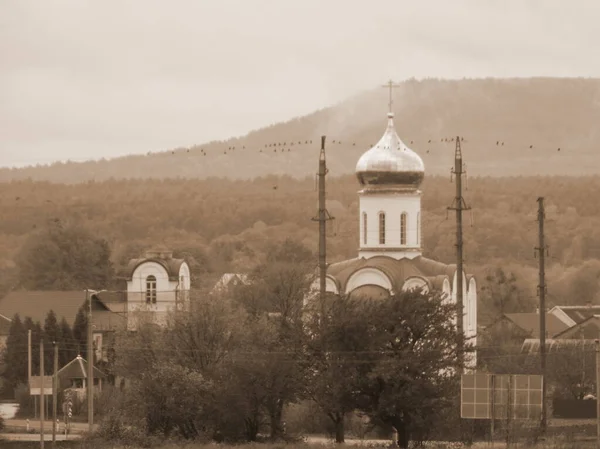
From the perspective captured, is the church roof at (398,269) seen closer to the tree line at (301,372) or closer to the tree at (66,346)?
the tree at (66,346)

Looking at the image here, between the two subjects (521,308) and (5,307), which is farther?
(521,308)

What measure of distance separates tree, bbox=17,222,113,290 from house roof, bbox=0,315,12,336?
675 inches

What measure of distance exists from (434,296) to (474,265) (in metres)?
64.2

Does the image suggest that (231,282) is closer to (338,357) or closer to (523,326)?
(523,326)

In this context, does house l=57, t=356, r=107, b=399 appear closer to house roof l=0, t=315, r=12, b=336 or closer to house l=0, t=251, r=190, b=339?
house roof l=0, t=315, r=12, b=336

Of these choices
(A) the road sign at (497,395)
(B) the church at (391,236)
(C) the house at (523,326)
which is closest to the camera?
(A) the road sign at (497,395)

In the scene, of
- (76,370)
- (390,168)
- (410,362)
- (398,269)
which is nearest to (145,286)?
(390,168)

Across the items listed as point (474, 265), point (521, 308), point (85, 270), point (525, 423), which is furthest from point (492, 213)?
point (525, 423)

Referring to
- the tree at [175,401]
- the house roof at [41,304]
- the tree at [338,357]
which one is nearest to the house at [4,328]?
the house roof at [41,304]

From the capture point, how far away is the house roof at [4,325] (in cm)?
6449

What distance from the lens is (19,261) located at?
8981cm

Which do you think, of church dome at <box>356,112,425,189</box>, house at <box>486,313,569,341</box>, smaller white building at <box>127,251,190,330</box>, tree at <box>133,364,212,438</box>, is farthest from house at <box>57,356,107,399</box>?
house at <box>486,313,569,341</box>

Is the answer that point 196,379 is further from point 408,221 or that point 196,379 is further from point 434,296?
point 408,221

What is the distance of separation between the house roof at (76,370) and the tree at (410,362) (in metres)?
15.3
